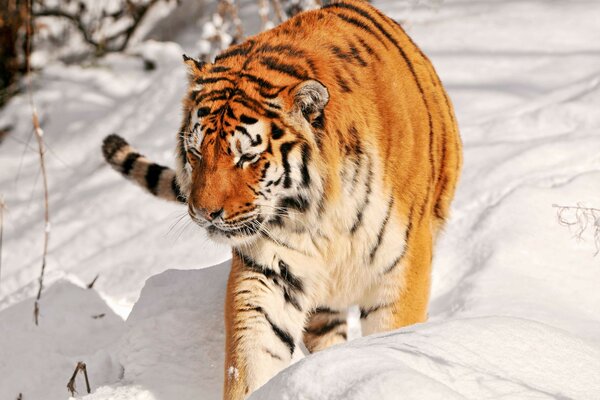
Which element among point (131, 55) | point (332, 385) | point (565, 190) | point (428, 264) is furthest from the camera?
point (131, 55)

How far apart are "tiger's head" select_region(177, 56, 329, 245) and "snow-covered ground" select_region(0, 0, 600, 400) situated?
0.97 feet

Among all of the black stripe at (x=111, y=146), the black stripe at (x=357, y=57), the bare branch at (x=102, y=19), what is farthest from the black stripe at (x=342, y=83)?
the bare branch at (x=102, y=19)

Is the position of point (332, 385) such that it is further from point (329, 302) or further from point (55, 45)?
point (55, 45)

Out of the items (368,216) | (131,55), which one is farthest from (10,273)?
(368,216)

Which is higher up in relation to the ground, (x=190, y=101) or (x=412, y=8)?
(x=190, y=101)

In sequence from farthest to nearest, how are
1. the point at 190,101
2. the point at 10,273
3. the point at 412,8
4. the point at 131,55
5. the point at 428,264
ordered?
the point at 131,55, the point at 412,8, the point at 10,273, the point at 428,264, the point at 190,101

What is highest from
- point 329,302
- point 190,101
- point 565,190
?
point 190,101

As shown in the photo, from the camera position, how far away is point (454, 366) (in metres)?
1.74

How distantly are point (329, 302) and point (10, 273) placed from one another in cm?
258

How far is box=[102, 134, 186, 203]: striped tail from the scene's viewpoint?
3.18 metres

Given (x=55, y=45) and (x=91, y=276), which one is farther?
Result: (x=55, y=45)

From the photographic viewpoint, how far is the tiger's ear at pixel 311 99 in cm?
234

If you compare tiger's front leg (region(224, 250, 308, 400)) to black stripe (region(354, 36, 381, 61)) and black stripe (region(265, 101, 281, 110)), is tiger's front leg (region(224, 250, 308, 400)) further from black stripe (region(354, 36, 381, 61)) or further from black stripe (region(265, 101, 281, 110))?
black stripe (region(354, 36, 381, 61))

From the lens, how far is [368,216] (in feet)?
8.39
